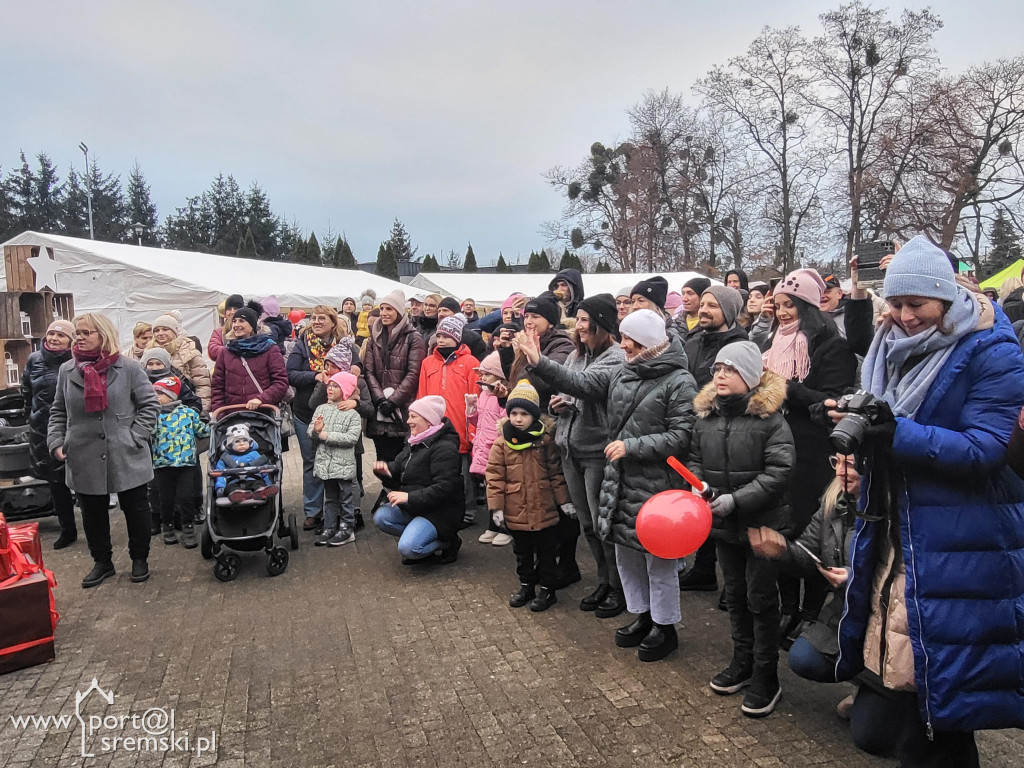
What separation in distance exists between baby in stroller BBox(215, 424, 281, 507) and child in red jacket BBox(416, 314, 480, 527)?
167 cm

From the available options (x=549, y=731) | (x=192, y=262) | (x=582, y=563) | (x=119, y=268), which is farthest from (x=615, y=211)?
(x=549, y=731)

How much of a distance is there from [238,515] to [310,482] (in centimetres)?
136

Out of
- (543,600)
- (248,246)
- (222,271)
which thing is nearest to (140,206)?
(248,246)

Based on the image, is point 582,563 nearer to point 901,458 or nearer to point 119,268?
point 901,458

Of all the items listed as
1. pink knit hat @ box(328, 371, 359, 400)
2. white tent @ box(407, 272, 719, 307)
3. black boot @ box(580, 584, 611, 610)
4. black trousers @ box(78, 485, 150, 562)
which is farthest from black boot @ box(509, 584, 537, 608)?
white tent @ box(407, 272, 719, 307)

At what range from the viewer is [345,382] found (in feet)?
21.3

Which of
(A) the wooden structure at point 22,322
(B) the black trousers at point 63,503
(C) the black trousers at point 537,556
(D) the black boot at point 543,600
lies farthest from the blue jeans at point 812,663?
(A) the wooden structure at point 22,322

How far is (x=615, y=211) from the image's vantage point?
40781 mm

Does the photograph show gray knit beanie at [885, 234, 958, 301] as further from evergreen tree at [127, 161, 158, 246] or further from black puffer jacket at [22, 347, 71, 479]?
evergreen tree at [127, 161, 158, 246]

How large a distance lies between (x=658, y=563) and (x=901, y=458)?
2.05m

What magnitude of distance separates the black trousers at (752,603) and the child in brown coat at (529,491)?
160 cm

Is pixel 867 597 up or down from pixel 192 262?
down

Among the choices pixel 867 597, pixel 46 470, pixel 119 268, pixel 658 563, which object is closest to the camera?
pixel 867 597

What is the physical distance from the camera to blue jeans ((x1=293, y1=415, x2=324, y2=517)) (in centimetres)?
696
